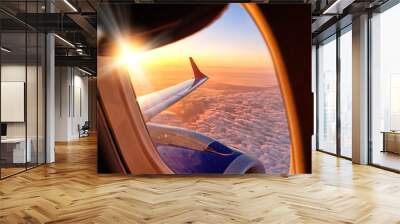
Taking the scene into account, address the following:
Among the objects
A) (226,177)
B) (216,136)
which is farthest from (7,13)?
(226,177)

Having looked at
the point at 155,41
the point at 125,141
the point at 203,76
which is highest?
the point at 155,41

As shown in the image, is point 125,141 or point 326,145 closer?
point 125,141

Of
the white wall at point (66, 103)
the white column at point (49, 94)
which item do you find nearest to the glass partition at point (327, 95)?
the white column at point (49, 94)

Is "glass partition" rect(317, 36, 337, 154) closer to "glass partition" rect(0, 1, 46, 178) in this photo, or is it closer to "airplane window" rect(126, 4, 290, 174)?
"airplane window" rect(126, 4, 290, 174)

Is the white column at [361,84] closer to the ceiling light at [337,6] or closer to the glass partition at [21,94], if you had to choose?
the ceiling light at [337,6]

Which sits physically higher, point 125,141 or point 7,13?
point 7,13

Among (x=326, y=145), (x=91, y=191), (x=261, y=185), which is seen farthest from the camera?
(x=326, y=145)

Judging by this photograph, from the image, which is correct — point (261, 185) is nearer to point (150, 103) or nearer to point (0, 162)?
point (150, 103)
